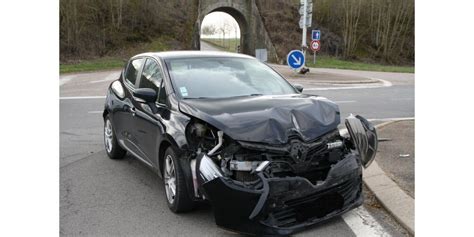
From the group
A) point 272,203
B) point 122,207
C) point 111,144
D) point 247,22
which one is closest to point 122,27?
point 247,22

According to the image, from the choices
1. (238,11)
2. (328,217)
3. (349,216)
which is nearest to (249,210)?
(328,217)

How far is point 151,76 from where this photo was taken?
524cm

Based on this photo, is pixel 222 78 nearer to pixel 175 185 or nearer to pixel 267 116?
pixel 267 116

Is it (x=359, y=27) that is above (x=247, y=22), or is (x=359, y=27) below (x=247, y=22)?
below

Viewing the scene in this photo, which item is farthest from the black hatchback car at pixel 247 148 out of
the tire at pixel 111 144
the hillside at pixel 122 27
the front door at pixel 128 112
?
the hillside at pixel 122 27

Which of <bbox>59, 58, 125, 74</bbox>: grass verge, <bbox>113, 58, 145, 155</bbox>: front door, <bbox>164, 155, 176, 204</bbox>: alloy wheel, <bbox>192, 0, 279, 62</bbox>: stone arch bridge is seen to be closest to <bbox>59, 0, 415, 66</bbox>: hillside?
<bbox>192, 0, 279, 62</bbox>: stone arch bridge

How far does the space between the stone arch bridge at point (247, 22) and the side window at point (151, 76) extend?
102ft

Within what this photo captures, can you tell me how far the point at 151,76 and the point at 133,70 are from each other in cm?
80

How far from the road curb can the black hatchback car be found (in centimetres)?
36

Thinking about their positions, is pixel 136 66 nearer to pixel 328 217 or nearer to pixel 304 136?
pixel 304 136

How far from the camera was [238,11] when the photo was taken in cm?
3797

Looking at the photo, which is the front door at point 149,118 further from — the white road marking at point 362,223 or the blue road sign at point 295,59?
the blue road sign at point 295,59

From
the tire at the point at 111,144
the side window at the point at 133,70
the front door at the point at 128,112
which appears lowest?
the tire at the point at 111,144

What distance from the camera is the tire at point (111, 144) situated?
627 cm
